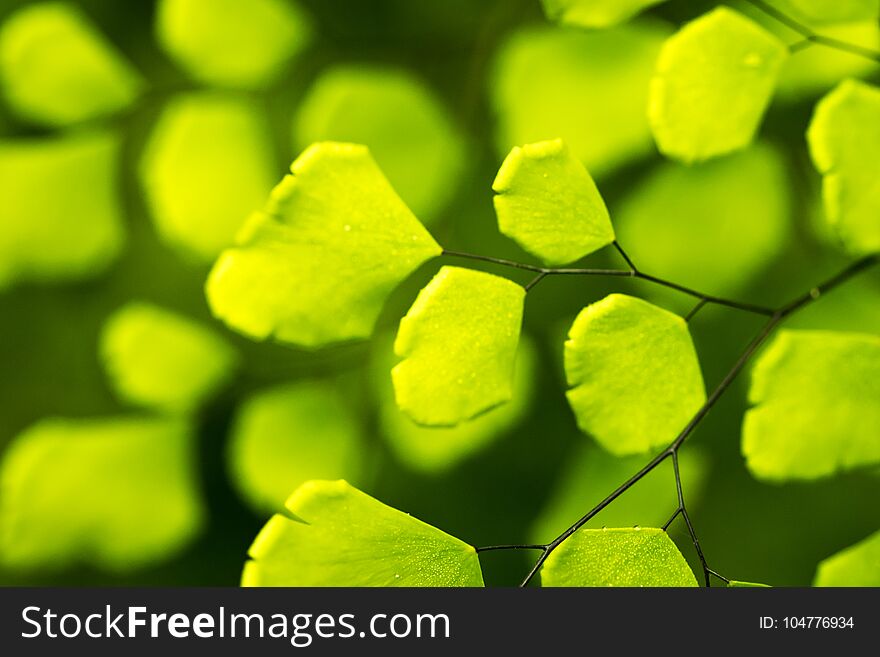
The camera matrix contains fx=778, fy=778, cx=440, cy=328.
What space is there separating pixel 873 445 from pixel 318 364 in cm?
A: 27

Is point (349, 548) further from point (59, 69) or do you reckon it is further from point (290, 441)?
point (59, 69)

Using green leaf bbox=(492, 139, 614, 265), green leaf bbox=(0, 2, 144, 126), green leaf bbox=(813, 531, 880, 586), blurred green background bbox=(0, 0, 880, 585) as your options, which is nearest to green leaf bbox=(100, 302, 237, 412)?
blurred green background bbox=(0, 0, 880, 585)

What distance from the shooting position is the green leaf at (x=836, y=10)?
35 centimetres

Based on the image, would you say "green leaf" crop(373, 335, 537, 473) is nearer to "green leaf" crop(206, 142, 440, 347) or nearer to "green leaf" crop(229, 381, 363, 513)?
"green leaf" crop(229, 381, 363, 513)

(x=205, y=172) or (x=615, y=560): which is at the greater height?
(x=205, y=172)

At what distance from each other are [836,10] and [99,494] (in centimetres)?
43

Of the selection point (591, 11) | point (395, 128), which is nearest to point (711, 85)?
point (591, 11)

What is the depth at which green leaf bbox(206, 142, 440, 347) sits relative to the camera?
28 cm

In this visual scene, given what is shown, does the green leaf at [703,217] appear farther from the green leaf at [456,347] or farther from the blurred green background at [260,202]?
the green leaf at [456,347]

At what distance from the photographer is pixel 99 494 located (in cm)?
41

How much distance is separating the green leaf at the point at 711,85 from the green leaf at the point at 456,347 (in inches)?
3.9

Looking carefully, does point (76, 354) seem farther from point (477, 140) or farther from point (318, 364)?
point (477, 140)

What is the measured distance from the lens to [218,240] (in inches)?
16.0

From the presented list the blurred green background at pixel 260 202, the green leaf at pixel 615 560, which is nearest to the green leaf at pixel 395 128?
the blurred green background at pixel 260 202
